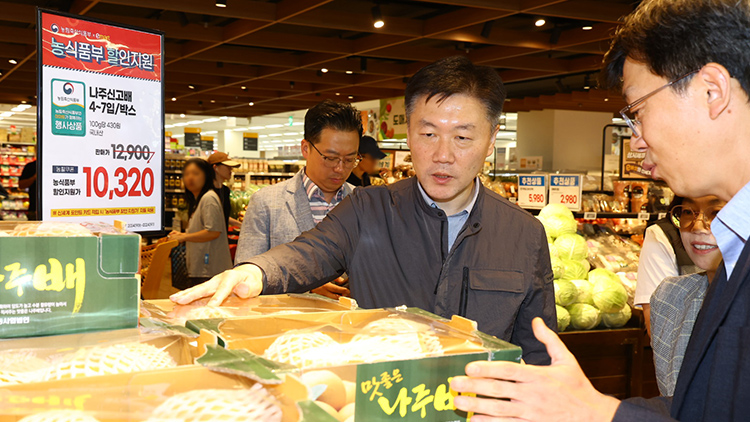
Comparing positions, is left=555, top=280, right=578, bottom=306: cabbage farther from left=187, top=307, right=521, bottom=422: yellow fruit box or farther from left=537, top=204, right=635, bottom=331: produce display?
left=187, top=307, right=521, bottom=422: yellow fruit box

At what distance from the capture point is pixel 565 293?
12.4 feet

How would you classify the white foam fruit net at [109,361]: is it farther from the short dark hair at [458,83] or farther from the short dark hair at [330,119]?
the short dark hair at [330,119]

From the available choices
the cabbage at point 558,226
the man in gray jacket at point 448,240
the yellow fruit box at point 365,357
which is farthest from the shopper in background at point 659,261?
the yellow fruit box at point 365,357

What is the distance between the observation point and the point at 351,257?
209 centimetres

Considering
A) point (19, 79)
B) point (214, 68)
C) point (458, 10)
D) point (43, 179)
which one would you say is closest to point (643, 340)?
point (43, 179)

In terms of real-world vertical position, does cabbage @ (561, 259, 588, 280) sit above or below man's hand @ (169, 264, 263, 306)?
below

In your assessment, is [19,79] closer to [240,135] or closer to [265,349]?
[265,349]

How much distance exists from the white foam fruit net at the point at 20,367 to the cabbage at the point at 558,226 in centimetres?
382

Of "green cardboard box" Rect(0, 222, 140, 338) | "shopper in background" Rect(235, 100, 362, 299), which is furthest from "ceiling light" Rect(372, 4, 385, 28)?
"green cardboard box" Rect(0, 222, 140, 338)

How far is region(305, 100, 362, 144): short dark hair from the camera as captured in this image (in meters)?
3.25

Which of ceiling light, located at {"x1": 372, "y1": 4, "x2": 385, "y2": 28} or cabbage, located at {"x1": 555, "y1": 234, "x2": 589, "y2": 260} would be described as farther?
ceiling light, located at {"x1": 372, "y1": 4, "x2": 385, "y2": 28}

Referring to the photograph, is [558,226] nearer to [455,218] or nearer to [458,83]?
[455,218]

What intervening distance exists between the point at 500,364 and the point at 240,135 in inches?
1144

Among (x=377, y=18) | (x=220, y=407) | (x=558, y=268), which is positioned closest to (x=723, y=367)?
(x=220, y=407)
